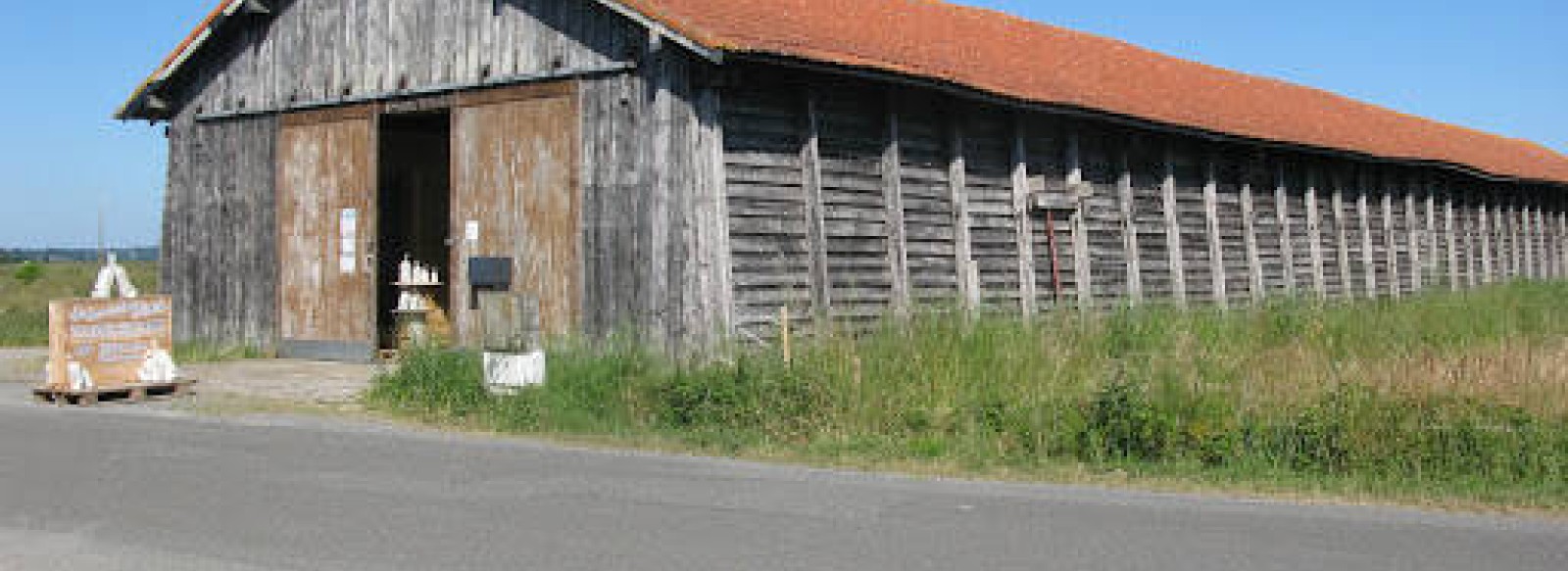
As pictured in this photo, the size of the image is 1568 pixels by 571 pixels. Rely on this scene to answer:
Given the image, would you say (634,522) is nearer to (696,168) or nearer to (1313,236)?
(696,168)

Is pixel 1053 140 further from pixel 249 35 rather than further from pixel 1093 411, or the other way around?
pixel 249 35

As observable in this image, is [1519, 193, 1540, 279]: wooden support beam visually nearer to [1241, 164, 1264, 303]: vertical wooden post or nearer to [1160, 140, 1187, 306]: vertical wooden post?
[1241, 164, 1264, 303]: vertical wooden post

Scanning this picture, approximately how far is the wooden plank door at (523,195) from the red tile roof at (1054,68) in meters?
2.17

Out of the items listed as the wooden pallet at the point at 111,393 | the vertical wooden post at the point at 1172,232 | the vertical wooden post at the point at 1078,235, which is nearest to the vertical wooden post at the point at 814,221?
the vertical wooden post at the point at 1078,235

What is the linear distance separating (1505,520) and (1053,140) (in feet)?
39.1

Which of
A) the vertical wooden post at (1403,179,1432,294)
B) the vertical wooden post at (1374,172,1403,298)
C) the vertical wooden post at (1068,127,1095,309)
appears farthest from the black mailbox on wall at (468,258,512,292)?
the vertical wooden post at (1403,179,1432,294)

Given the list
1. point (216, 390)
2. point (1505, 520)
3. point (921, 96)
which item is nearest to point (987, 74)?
point (921, 96)

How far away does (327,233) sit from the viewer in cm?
1752

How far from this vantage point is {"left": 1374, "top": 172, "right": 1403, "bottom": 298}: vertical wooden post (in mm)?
26078

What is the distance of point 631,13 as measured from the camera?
13.5 metres

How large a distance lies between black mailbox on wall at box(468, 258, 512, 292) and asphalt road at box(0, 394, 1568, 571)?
6.34 meters

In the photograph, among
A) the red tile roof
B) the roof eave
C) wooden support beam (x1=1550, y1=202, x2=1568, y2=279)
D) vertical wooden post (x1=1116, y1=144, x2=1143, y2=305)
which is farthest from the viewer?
wooden support beam (x1=1550, y1=202, x2=1568, y2=279)

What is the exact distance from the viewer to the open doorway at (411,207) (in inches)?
769

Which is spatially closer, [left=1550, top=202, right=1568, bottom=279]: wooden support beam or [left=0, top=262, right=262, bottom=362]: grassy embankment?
[left=0, top=262, right=262, bottom=362]: grassy embankment
